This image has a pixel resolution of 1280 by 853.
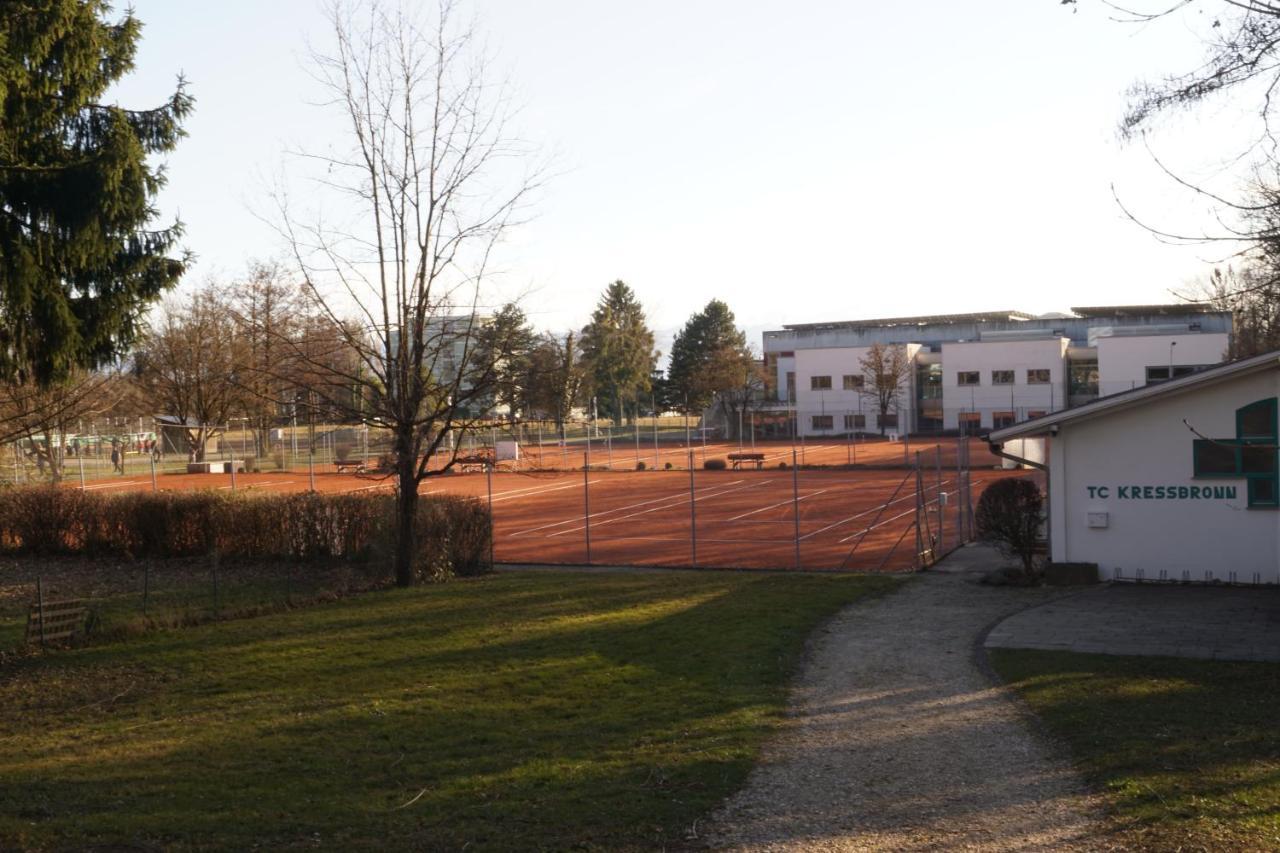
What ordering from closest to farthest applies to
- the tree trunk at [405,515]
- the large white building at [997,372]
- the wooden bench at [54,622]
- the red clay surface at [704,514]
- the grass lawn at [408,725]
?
the grass lawn at [408,725], the wooden bench at [54,622], the tree trunk at [405,515], the red clay surface at [704,514], the large white building at [997,372]

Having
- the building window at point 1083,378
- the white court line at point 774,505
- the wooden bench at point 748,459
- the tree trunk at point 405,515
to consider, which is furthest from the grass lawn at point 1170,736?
the building window at point 1083,378

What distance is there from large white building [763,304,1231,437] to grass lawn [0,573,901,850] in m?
58.3

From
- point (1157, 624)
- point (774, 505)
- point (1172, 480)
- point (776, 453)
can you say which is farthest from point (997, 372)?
point (1157, 624)

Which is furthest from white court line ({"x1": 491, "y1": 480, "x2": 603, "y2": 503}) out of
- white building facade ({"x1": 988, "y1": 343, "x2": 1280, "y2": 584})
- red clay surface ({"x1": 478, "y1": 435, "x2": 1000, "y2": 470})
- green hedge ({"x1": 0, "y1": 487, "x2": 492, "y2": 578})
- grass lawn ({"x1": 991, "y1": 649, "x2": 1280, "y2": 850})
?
grass lawn ({"x1": 991, "y1": 649, "x2": 1280, "y2": 850})

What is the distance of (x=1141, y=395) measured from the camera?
19.6 meters

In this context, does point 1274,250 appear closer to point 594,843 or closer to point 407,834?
point 594,843

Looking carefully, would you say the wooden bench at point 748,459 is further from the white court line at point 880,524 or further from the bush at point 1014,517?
the bush at point 1014,517

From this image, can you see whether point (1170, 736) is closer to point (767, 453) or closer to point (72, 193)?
point (72, 193)

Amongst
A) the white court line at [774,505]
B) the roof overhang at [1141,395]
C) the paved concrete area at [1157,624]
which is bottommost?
the paved concrete area at [1157,624]

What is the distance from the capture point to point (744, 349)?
355 ft

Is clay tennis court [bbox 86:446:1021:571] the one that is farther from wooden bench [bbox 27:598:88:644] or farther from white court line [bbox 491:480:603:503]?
wooden bench [bbox 27:598:88:644]

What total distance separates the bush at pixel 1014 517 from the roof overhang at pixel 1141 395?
96 cm

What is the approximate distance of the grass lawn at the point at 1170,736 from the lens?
7.64 meters

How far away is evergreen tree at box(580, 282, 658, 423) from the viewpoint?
4333 inches
